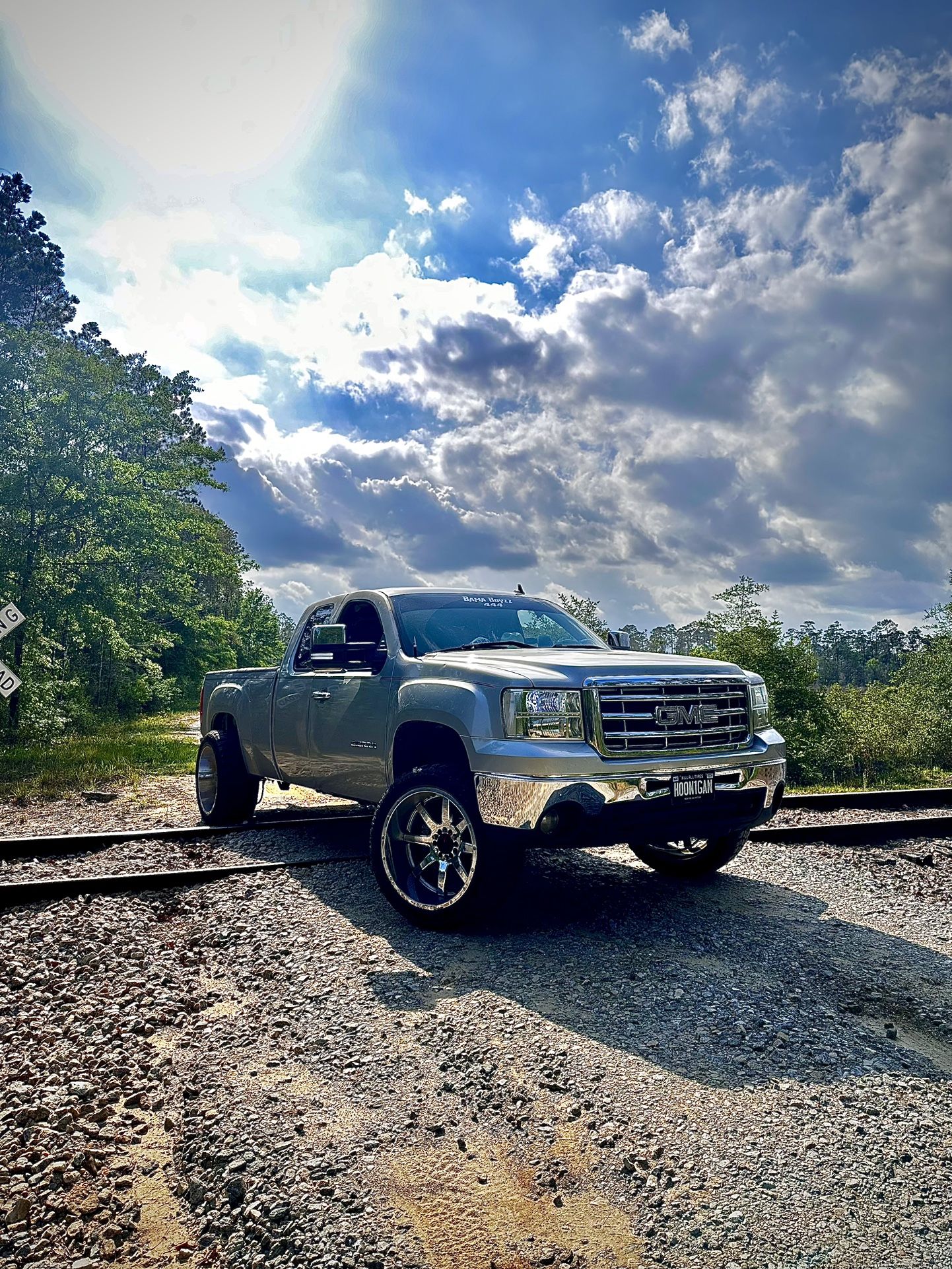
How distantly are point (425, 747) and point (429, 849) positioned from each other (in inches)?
26.3

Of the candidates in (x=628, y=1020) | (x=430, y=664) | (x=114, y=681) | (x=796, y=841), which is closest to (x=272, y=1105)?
(x=628, y=1020)

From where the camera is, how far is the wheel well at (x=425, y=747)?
5.02 m

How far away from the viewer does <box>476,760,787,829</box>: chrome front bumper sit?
4.37 metres

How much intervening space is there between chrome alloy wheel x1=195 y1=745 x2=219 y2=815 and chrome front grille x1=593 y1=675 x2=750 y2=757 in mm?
4839

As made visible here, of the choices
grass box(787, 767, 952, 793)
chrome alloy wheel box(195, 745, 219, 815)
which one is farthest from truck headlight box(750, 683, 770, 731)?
grass box(787, 767, 952, 793)

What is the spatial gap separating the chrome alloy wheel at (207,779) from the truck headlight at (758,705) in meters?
5.19

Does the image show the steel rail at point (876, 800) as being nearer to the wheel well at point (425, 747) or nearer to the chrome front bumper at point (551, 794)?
the chrome front bumper at point (551, 794)

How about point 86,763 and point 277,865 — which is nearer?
point 277,865

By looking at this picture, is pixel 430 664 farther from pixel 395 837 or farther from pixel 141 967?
pixel 141 967

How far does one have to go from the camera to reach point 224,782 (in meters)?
8.05

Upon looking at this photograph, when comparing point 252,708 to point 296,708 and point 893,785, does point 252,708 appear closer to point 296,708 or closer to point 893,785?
point 296,708

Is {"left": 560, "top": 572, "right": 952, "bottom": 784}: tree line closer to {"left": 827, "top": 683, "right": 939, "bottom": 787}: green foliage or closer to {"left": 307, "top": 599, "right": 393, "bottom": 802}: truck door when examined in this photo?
{"left": 827, "top": 683, "right": 939, "bottom": 787}: green foliage

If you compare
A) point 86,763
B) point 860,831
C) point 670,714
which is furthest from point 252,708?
point 86,763

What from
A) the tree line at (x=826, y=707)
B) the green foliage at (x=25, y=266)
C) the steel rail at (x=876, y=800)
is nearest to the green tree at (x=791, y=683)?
the tree line at (x=826, y=707)
